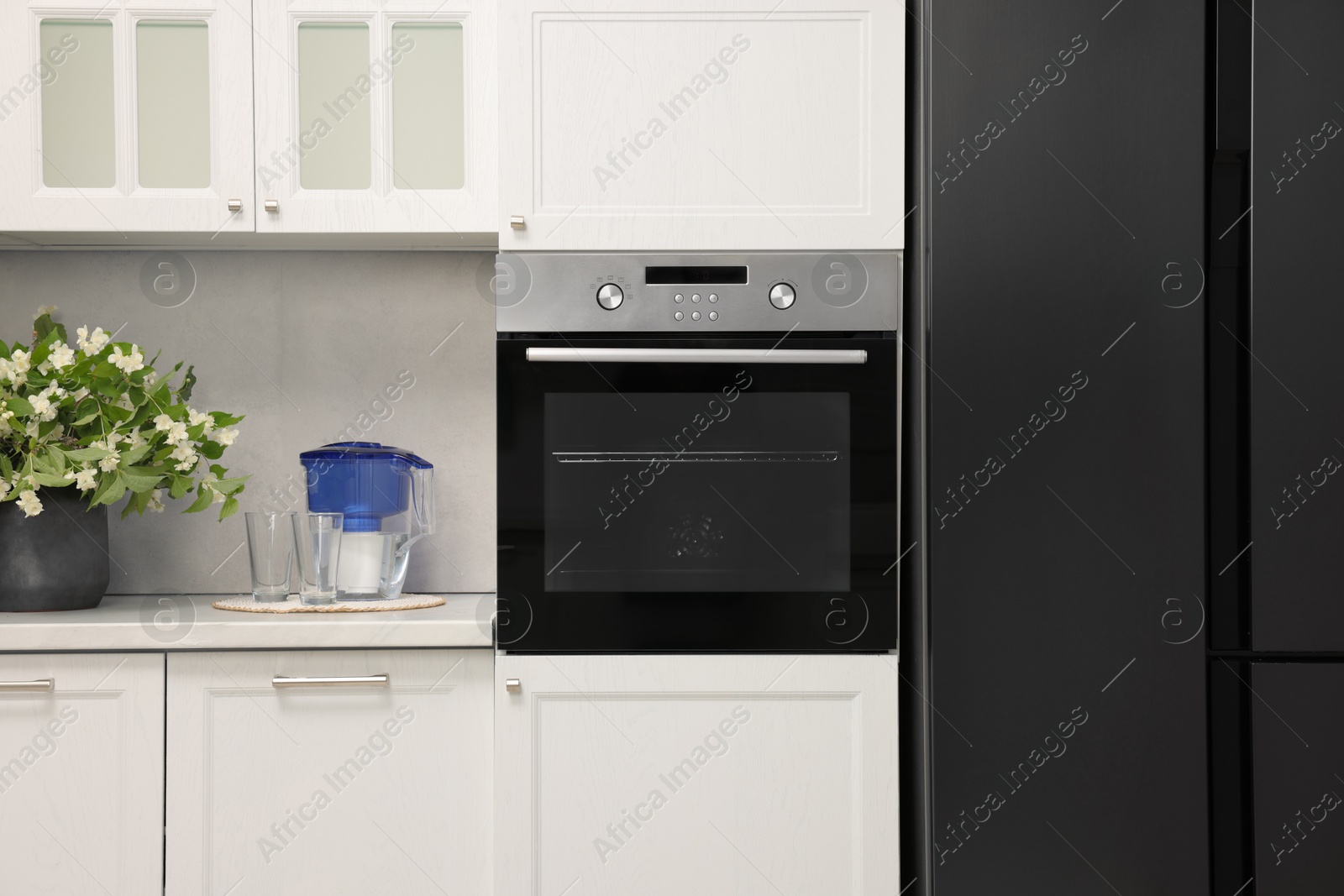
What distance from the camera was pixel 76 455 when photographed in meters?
1.58

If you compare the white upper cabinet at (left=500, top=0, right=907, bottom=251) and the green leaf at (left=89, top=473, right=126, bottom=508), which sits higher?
the white upper cabinet at (left=500, top=0, right=907, bottom=251)

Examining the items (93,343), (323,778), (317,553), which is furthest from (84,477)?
(323,778)

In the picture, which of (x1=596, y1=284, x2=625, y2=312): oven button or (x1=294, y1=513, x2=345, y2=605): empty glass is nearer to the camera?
(x1=596, y1=284, x2=625, y2=312): oven button

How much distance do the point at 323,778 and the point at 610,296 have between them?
2.89 feet

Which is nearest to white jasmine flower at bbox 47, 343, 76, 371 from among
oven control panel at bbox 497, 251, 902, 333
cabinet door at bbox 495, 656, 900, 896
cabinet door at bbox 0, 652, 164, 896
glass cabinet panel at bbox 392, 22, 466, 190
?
cabinet door at bbox 0, 652, 164, 896

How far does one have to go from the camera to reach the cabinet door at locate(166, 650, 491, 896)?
1.52 m

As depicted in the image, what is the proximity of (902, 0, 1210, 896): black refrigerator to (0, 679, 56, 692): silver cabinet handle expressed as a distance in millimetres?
1354

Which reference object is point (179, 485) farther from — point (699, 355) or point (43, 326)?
Answer: point (699, 355)

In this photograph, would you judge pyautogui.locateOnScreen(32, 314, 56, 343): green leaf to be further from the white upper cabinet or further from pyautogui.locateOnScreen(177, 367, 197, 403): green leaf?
the white upper cabinet

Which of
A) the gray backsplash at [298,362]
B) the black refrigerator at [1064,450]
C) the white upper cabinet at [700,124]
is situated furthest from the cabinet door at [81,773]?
the black refrigerator at [1064,450]

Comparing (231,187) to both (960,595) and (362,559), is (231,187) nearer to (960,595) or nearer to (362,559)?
(362,559)

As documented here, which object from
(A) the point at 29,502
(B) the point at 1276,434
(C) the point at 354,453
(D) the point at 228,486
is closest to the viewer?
(B) the point at 1276,434

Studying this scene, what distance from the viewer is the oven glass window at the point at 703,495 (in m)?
1.54

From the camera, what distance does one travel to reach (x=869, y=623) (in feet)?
5.02
